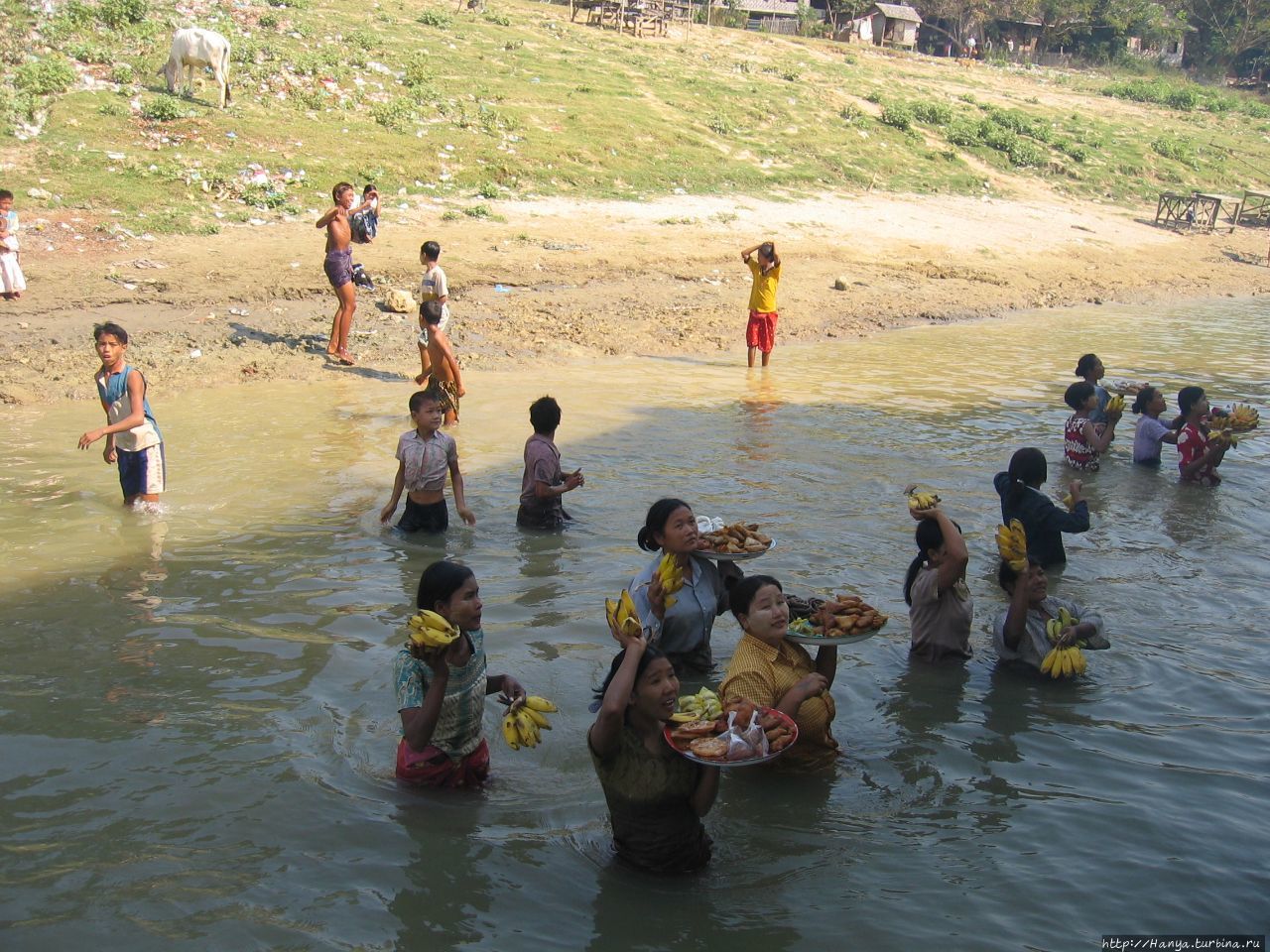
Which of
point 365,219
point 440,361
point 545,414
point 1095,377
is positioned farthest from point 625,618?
point 365,219

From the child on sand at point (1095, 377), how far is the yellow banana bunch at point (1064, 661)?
4926 mm

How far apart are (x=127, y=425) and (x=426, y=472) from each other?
85.4 inches

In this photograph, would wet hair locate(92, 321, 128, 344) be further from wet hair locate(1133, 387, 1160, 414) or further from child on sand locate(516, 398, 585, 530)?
wet hair locate(1133, 387, 1160, 414)

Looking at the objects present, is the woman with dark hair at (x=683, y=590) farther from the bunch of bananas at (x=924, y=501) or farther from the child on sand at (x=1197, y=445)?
the child on sand at (x=1197, y=445)

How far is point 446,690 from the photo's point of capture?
4637 millimetres

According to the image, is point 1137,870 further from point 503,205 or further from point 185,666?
point 503,205

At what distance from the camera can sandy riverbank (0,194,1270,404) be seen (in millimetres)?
13164

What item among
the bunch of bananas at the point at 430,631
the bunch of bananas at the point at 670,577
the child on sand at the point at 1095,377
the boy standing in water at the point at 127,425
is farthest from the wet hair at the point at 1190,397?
the boy standing in water at the point at 127,425

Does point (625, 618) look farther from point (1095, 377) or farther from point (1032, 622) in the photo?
point (1095, 377)

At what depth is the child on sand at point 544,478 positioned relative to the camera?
7867 mm

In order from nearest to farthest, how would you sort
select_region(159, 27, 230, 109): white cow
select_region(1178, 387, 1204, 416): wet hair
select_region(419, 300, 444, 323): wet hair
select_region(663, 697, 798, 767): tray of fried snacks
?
select_region(663, 697, 798, 767): tray of fried snacks
select_region(1178, 387, 1204, 416): wet hair
select_region(419, 300, 444, 323): wet hair
select_region(159, 27, 230, 109): white cow

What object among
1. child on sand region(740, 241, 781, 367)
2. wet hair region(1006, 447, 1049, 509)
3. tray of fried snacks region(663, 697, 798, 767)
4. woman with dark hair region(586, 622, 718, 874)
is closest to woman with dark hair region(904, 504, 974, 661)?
wet hair region(1006, 447, 1049, 509)

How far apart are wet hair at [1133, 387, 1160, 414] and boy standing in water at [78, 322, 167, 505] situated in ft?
28.2

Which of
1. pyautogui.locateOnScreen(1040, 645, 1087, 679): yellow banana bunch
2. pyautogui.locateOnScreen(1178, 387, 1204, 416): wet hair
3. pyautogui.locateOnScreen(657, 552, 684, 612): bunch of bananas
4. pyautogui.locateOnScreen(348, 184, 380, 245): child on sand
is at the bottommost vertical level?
pyautogui.locateOnScreen(1040, 645, 1087, 679): yellow banana bunch
